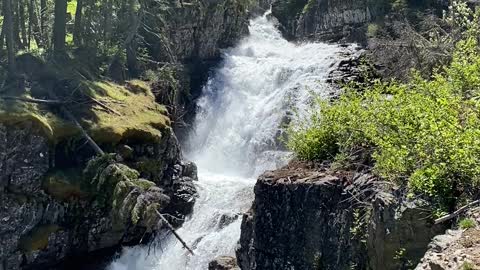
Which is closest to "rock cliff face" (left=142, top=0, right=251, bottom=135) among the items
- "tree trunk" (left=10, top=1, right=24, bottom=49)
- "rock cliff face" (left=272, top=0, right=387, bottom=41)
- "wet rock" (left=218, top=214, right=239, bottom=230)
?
"rock cliff face" (left=272, top=0, right=387, bottom=41)

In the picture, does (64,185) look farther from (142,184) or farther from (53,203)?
(142,184)

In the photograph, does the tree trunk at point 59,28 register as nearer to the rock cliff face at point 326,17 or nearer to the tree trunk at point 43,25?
the tree trunk at point 43,25

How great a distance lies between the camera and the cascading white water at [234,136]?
17719mm

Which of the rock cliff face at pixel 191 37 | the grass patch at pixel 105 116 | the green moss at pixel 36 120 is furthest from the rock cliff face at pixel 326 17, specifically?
the green moss at pixel 36 120

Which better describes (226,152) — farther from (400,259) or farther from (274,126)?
(400,259)

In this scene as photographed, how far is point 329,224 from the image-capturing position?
9438 millimetres

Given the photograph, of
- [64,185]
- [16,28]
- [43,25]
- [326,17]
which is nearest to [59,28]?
[16,28]

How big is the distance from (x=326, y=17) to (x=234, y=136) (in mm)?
16284

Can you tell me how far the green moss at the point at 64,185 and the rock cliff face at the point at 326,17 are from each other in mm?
22474

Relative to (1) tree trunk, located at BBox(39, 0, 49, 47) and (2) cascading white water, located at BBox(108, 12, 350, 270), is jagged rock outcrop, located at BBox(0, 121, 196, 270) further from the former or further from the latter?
(1) tree trunk, located at BBox(39, 0, 49, 47)

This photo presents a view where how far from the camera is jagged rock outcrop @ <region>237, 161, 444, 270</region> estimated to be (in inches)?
309

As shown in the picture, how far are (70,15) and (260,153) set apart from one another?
46.8ft

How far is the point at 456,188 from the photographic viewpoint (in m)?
7.59

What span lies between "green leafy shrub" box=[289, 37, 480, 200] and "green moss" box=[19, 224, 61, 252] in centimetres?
897
